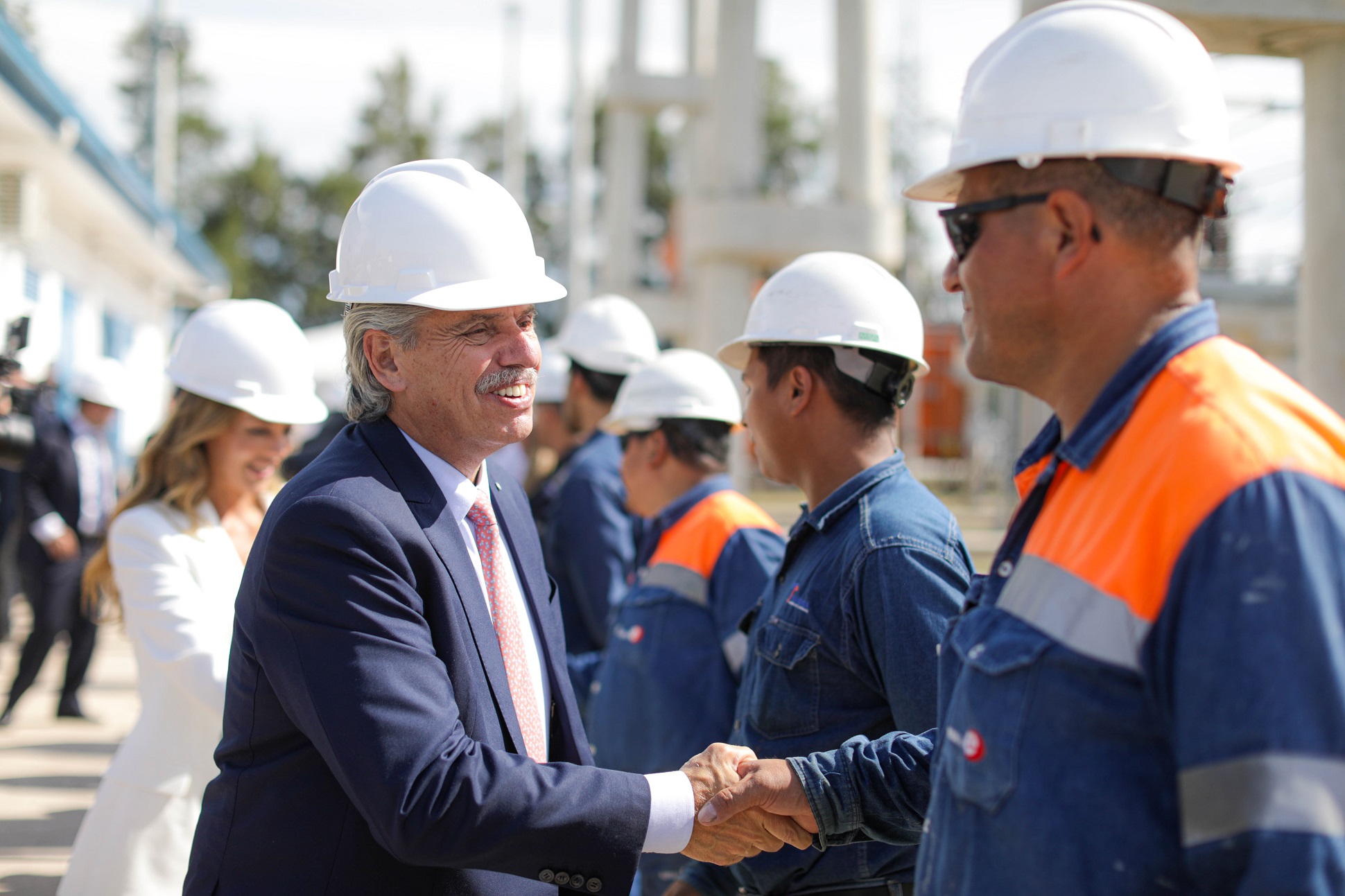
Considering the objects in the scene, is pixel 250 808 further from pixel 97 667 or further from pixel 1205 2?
pixel 97 667

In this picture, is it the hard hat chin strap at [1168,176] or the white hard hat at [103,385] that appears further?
the white hard hat at [103,385]

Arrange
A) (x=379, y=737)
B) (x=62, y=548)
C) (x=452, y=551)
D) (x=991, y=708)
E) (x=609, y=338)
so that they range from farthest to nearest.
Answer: (x=62, y=548) → (x=609, y=338) → (x=452, y=551) → (x=379, y=737) → (x=991, y=708)

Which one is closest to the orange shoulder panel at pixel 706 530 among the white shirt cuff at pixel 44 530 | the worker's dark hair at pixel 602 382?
the worker's dark hair at pixel 602 382

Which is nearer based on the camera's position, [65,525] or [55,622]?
[55,622]

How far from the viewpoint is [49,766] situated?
7.92m

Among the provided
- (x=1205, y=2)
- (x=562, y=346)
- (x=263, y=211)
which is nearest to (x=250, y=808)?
(x=562, y=346)

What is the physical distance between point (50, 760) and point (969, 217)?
→ 26.6 feet

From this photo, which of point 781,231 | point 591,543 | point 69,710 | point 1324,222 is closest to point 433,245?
point 591,543

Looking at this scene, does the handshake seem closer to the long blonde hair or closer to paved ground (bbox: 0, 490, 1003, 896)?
the long blonde hair

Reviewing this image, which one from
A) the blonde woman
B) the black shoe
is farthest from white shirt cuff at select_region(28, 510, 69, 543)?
the blonde woman

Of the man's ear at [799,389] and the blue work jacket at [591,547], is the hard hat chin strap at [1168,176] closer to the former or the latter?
the man's ear at [799,389]

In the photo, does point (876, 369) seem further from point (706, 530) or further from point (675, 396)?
point (675, 396)

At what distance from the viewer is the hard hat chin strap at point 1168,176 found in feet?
5.37

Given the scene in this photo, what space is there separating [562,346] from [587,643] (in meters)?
2.03
